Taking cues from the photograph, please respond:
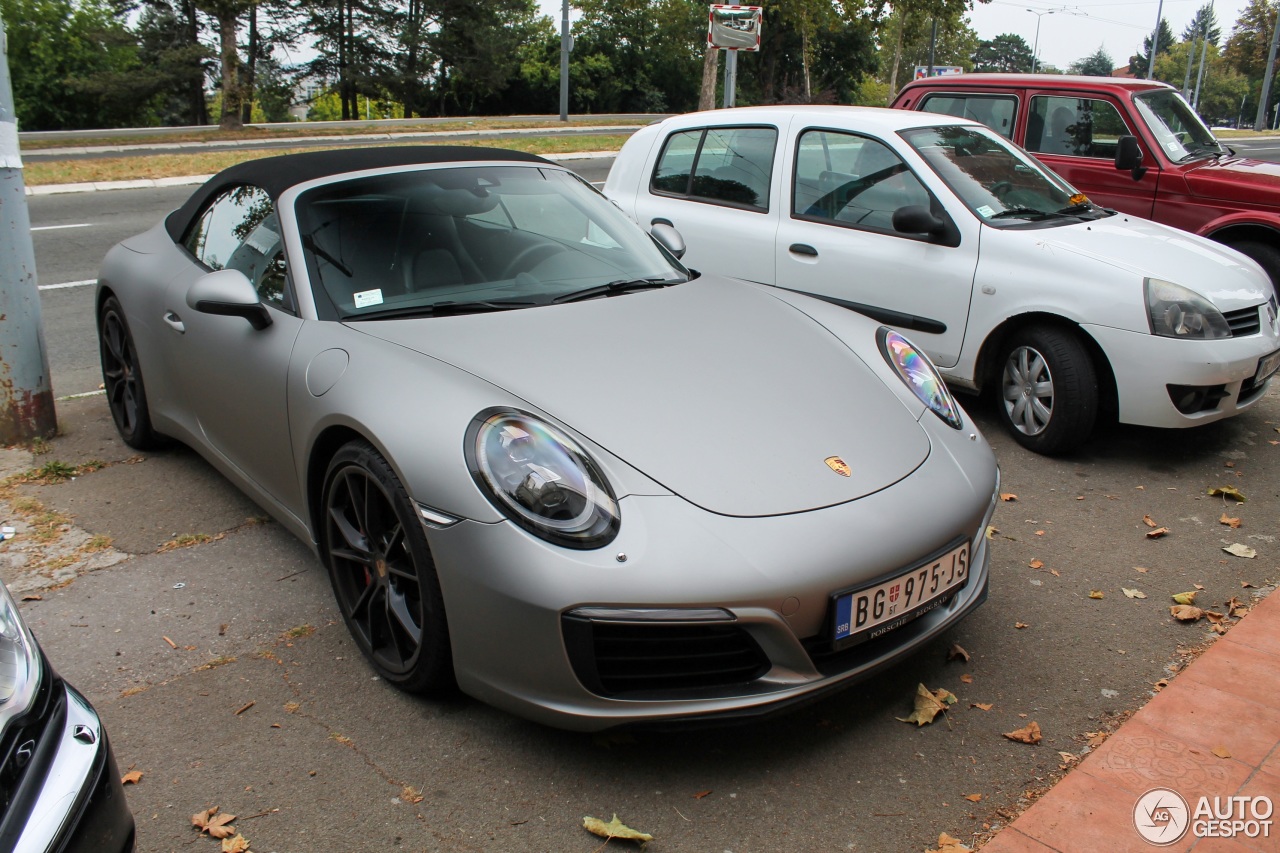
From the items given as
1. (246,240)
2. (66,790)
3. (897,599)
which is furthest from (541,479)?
(246,240)

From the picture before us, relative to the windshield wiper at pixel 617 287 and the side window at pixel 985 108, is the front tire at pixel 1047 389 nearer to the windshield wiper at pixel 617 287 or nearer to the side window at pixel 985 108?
the windshield wiper at pixel 617 287

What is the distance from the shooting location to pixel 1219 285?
469cm

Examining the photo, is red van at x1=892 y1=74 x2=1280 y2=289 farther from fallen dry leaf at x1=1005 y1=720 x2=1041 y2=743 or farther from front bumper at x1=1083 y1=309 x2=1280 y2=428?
fallen dry leaf at x1=1005 y1=720 x2=1041 y2=743

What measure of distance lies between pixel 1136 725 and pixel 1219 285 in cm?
271

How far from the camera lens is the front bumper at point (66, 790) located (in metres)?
1.55

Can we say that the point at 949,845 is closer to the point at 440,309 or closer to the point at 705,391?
the point at 705,391

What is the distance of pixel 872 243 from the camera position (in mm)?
5289

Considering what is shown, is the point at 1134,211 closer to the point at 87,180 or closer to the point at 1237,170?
the point at 1237,170

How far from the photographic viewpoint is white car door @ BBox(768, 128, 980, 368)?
5.05 m

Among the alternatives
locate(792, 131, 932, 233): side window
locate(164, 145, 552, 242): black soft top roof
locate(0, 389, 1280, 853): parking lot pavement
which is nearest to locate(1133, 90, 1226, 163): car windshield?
locate(792, 131, 932, 233): side window

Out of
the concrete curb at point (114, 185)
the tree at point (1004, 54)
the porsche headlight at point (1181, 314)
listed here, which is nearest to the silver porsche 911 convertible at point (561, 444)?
the porsche headlight at point (1181, 314)

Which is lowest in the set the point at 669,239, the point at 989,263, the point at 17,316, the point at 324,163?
the point at 17,316

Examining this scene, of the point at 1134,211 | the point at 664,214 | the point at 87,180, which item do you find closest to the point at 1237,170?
the point at 1134,211

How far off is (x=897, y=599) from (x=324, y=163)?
2.61 metres
